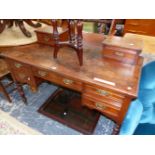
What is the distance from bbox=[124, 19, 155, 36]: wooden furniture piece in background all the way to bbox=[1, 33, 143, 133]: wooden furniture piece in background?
148cm

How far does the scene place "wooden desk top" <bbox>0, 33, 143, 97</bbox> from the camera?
971 millimetres

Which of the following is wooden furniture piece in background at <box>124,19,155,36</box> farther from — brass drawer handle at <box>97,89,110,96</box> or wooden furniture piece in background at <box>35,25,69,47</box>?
brass drawer handle at <box>97,89,110,96</box>

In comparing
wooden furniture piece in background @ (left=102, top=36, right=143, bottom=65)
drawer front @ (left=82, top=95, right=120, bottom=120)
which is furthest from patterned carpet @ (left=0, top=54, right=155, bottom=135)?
drawer front @ (left=82, top=95, right=120, bottom=120)

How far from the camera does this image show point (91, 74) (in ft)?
3.41

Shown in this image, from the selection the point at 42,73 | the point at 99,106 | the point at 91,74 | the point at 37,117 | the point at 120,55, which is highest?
the point at 120,55

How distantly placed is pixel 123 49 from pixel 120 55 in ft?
0.22

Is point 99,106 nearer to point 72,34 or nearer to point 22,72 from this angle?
point 72,34

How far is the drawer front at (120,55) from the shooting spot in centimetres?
109

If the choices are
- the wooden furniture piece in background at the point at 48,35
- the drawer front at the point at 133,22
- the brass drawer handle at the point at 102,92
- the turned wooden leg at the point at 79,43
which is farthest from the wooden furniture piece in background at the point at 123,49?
the drawer front at the point at 133,22

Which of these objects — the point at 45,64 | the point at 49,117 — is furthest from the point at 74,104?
the point at 45,64

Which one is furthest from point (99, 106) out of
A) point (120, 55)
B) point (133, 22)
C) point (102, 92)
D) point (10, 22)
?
point (133, 22)

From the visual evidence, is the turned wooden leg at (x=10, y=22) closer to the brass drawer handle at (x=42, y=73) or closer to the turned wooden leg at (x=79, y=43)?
the brass drawer handle at (x=42, y=73)

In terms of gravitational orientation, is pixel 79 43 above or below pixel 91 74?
above
